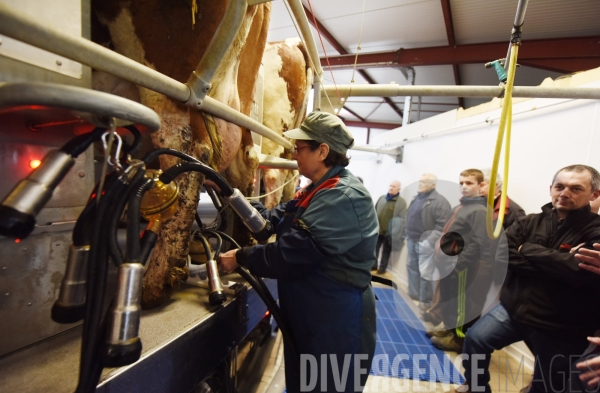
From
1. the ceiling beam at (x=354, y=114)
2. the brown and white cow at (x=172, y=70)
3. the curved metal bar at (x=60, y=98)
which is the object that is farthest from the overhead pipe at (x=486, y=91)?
the ceiling beam at (x=354, y=114)

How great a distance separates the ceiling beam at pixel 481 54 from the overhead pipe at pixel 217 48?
478 cm

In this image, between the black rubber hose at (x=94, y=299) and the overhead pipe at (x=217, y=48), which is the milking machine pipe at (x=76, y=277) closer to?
the black rubber hose at (x=94, y=299)

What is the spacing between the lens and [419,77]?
5.86 metres

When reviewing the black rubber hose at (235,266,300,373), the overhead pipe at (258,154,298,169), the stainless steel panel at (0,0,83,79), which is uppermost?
the stainless steel panel at (0,0,83,79)

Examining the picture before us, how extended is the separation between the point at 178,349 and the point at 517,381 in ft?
9.77

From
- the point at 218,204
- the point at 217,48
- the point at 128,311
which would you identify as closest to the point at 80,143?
the point at 128,311

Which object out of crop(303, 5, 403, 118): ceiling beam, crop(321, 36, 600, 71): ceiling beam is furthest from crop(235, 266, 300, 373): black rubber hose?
crop(321, 36, 600, 71): ceiling beam

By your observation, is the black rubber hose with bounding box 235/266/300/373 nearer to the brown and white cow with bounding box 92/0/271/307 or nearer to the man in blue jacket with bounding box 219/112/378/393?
the man in blue jacket with bounding box 219/112/378/393

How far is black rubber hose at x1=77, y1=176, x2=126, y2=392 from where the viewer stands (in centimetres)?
50

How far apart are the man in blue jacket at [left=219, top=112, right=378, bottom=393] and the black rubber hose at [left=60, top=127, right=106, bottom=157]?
0.72 m

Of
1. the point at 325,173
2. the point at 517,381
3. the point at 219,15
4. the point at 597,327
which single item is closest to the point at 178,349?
the point at 325,173

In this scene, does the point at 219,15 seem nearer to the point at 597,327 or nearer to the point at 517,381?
the point at 597,327

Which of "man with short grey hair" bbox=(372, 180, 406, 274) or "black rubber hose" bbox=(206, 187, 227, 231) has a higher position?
"black rubber hose" bbox=(206, 187, 227, 231)

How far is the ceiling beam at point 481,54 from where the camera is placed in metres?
3.58
